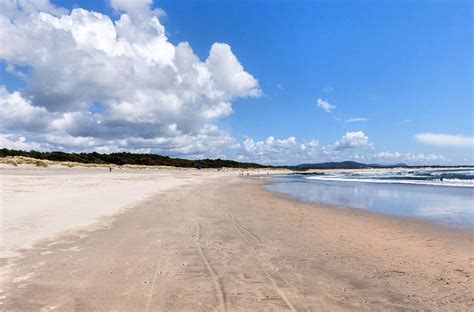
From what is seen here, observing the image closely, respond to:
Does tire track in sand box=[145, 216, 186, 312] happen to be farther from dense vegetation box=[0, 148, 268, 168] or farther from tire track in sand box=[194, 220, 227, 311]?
dense vegetation box=[0, 148, 268, 168]

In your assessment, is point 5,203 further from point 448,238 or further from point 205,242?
point 448,238

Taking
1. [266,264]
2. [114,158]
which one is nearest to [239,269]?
[266,264]

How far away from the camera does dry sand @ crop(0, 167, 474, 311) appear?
5898 millimetres

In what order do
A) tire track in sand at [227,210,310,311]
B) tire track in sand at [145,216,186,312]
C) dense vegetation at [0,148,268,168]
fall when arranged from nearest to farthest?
tire track in sand at [145,216,186,312], tire track in sand at [227,210,310,311], dense vegetation at [0,148,268,168]

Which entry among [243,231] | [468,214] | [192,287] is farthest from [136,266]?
[468,214]

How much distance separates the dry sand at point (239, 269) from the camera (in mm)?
5898

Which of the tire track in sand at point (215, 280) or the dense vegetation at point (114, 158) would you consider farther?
the dense vegetation at point (114, 158)

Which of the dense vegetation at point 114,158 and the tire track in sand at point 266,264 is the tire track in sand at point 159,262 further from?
the dense vegetation at point 114,158

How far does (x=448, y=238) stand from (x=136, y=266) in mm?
10555

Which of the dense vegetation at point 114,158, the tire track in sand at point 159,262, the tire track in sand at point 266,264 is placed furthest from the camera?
the dense vegetation at point 114,158

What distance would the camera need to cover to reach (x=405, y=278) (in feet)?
24.0

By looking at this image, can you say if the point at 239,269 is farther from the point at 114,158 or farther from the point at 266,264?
the point at 114,158

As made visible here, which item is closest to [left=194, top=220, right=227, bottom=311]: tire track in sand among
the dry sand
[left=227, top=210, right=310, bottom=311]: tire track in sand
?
the dry sand

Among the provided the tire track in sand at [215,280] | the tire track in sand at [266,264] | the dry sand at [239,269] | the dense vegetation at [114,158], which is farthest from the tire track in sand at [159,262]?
the dense vegetation at [114,158]
